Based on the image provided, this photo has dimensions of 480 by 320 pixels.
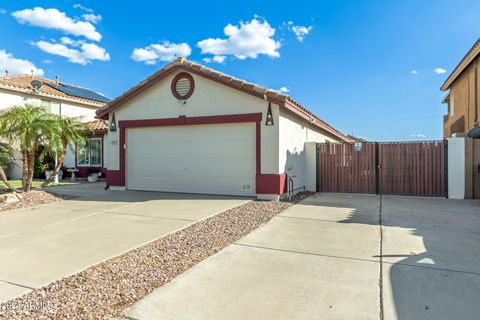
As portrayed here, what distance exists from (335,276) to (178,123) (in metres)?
8.95

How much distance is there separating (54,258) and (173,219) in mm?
2847

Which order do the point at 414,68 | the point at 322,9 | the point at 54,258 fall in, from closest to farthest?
the point at 54,258, the point at 322,9, the point at 414,68

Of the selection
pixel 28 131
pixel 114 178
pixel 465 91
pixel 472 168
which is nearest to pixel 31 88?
pixel 114 178

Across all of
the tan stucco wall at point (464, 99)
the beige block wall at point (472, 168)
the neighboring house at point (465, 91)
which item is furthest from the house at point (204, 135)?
the tan stucco wall at point (464, 99)

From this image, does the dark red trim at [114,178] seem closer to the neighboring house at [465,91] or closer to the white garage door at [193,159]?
the white garage door at [193,159]

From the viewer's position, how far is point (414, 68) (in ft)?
51.6

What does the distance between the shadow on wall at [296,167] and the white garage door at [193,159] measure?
52.0 inches

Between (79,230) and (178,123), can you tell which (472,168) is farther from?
(79,230)

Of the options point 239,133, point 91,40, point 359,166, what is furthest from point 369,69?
point 91,40

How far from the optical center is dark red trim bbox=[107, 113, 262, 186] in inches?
404

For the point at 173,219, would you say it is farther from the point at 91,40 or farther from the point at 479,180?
the point at 91,40

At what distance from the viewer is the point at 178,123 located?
11578 millimetres

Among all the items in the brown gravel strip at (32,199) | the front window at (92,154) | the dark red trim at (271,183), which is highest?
the front window at (92,154)

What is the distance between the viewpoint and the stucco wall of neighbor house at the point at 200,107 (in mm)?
10117
